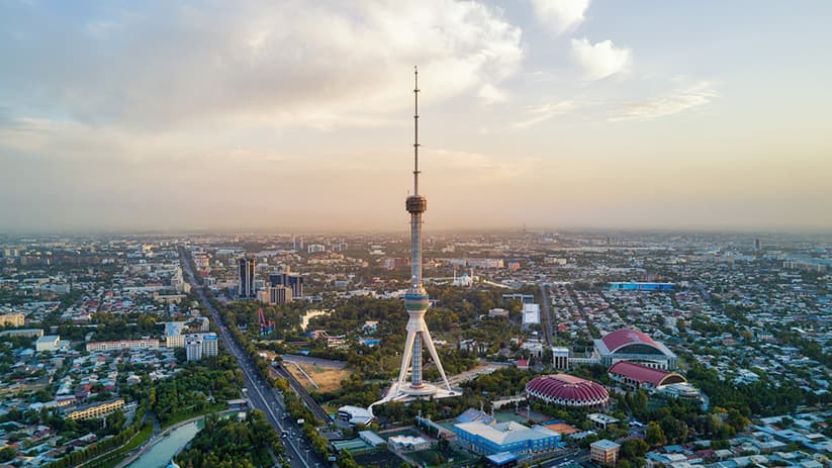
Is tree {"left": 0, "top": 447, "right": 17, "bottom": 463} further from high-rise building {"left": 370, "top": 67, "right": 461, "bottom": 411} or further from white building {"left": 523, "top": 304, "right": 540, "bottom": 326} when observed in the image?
white building {"left": 523, "top": 304, "right": 540, "bottom": 326}

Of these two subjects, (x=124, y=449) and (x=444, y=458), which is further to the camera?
(x=124, y=449)

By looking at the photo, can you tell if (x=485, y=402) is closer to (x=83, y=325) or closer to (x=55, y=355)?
(x=55, y=355)

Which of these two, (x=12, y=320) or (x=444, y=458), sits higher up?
(x=12, y=320)

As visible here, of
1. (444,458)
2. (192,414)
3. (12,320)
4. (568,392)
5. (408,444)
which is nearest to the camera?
(444,458)

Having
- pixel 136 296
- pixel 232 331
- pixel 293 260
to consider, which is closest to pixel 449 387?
pixel 232 331

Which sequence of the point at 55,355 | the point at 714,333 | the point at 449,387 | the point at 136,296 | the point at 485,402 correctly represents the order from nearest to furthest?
the point at 485,402 < the point at 449,387 < the point at 55,355 < the point at 714,333 < the point at 136,296

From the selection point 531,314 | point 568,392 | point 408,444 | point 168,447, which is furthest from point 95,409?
point 531,314

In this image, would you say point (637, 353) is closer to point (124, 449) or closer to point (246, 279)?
point (124, 449)

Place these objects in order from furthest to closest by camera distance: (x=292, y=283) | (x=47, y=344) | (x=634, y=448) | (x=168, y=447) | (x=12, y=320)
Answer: (x=292, y=283) → (x=12, y=320) → (x=47, y=344) → (x=168, y=447) → (x=634, y=448)
